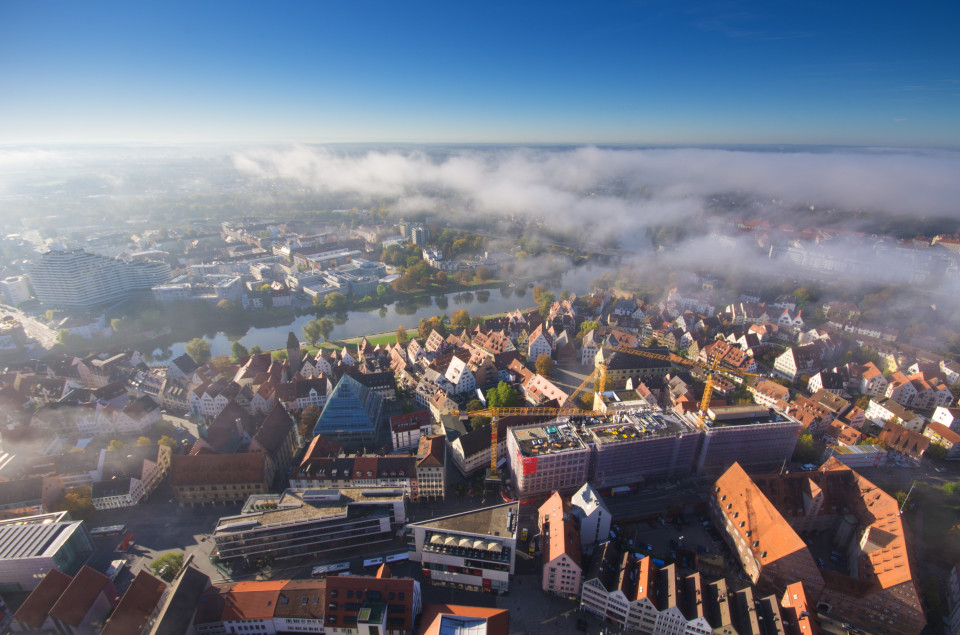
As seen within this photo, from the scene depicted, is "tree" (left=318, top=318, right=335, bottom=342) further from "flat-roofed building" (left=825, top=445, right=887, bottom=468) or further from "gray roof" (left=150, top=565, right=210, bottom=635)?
"flat-roofed building" (left=825, top=445, right=887, bottom=468)

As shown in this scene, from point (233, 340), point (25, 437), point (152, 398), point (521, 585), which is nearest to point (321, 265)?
point (233, 340)

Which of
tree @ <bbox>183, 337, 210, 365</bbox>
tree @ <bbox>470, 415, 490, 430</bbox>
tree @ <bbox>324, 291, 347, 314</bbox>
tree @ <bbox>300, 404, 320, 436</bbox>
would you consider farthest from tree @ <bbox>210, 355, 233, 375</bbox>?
tree @ <bbox>470, 415, 490, 430</bbox>

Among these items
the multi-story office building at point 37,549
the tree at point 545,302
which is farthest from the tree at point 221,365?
the tree at point 545,302

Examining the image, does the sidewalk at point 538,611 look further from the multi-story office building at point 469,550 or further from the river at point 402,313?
the river at point 402,313

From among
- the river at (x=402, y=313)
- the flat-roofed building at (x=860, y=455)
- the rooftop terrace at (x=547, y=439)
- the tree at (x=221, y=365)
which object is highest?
the rooftop terrace at (x=547, y=439)

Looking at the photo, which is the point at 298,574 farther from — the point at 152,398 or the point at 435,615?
the point at 152,398

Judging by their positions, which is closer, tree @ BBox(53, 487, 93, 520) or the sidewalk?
the sidewalk
